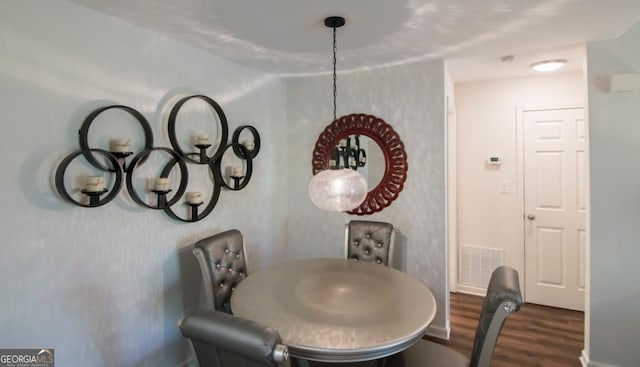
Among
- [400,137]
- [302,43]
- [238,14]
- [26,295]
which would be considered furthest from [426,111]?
[26,295]

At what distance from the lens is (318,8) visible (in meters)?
1.80

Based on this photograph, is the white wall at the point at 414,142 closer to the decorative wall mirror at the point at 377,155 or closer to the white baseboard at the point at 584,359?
the decorative wall mirror at the point at 377,155

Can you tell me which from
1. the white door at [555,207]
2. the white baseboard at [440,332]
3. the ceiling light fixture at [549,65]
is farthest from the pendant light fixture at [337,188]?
the white door at [555,207]

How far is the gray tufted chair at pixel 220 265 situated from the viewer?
7.09 ft

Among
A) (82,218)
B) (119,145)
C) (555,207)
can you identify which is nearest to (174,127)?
(119,145)

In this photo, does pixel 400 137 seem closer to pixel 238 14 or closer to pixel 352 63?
pixel 352 63

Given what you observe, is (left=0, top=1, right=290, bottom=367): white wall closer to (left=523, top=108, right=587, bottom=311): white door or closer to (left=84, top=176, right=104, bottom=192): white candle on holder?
(left=84, top=176, right=104, bottom=192): white candle on holder

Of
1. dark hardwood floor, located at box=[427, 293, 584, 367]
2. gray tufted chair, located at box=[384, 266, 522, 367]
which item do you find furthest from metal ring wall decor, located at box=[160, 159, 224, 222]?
dark hardwood floor, located at box=[427, 293, 584, 367]

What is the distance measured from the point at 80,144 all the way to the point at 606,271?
3.37 metres

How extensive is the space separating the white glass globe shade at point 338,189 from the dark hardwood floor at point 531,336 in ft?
5.62

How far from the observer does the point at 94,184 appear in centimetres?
171

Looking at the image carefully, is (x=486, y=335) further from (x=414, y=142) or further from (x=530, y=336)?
(x=530, y=336)

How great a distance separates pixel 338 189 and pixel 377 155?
1.29 meters

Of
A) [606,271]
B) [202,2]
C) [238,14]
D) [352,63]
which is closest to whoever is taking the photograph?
[202,2]
